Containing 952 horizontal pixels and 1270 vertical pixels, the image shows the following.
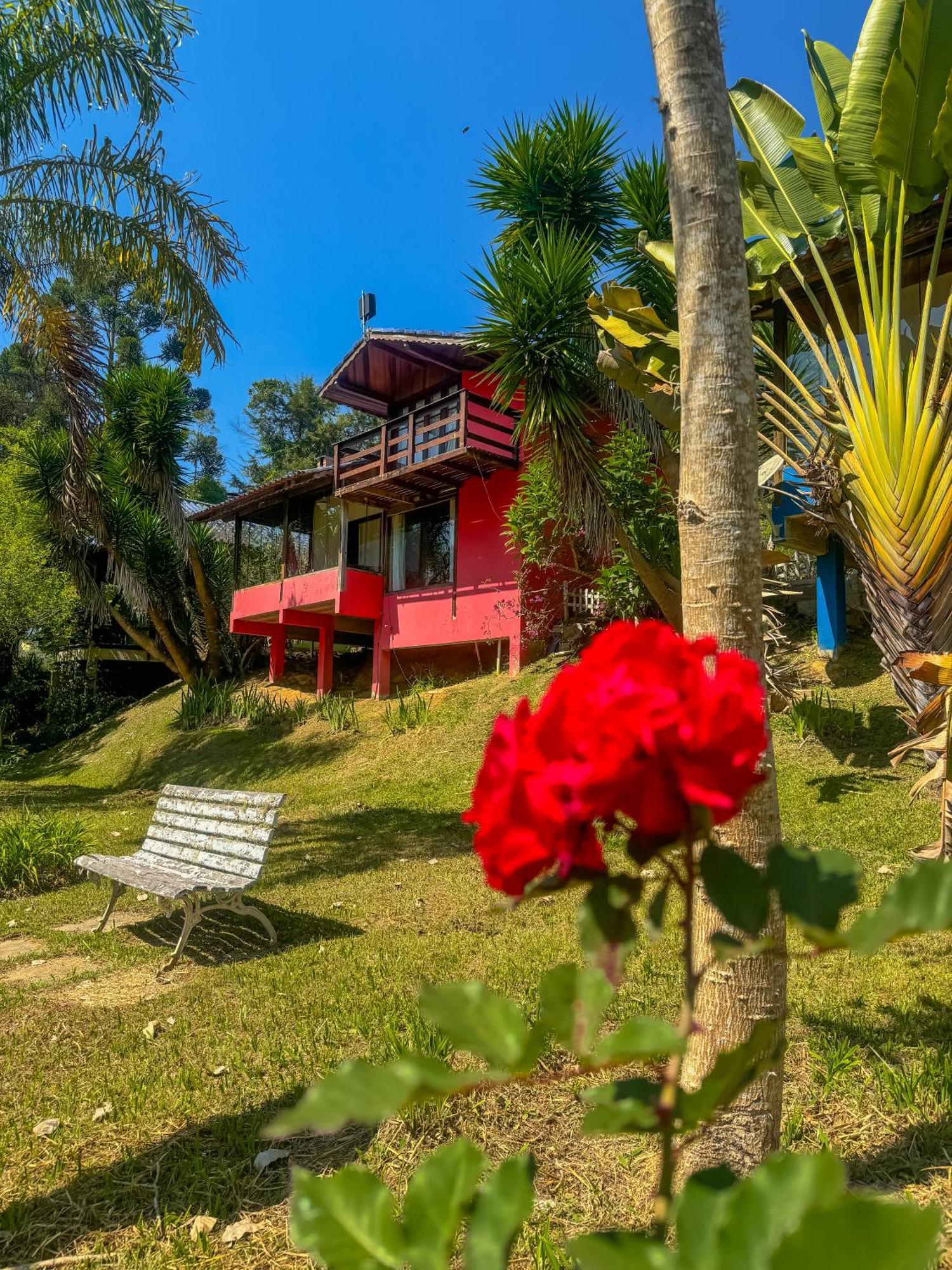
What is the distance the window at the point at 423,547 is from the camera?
53.9 ft

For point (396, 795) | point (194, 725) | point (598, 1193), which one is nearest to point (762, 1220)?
point (598, 1193)

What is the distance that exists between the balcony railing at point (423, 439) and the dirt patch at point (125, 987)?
10.4m

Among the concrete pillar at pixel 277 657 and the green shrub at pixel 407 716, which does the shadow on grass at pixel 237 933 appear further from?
the concrete pillar at pixel 277 657

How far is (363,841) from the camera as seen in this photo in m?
8.23

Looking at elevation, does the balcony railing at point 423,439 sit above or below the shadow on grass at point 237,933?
above

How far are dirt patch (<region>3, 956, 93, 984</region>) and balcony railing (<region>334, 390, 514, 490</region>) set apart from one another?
33.9 feet

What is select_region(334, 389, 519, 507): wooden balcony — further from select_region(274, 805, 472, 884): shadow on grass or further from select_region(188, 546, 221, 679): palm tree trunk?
select_region(274, 805, 472, 884): shadow on grass

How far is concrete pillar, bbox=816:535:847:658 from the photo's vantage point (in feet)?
30.8

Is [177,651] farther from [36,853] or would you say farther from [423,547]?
[36,853]

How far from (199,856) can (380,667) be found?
37.8ft

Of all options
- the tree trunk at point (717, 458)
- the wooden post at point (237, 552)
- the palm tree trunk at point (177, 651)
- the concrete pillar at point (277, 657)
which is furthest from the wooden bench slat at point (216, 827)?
the wooden post at point (237, 552)

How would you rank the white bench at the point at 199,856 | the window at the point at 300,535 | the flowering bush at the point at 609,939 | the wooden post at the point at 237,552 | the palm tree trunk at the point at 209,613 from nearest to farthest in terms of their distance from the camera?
the flowering bush at the point at 609,939, the white bench at the point at 199,856, the palm tree trunk at the point at 209,613, the window at the point at 300,535, the wooden post at the point at 237,552

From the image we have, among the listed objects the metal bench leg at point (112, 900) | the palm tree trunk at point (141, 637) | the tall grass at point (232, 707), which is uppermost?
the palm tree trunk at point (141, 637)

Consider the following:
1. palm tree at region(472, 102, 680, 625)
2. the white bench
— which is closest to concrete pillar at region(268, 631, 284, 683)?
palm tree at region(472, 102, 680, 625)
